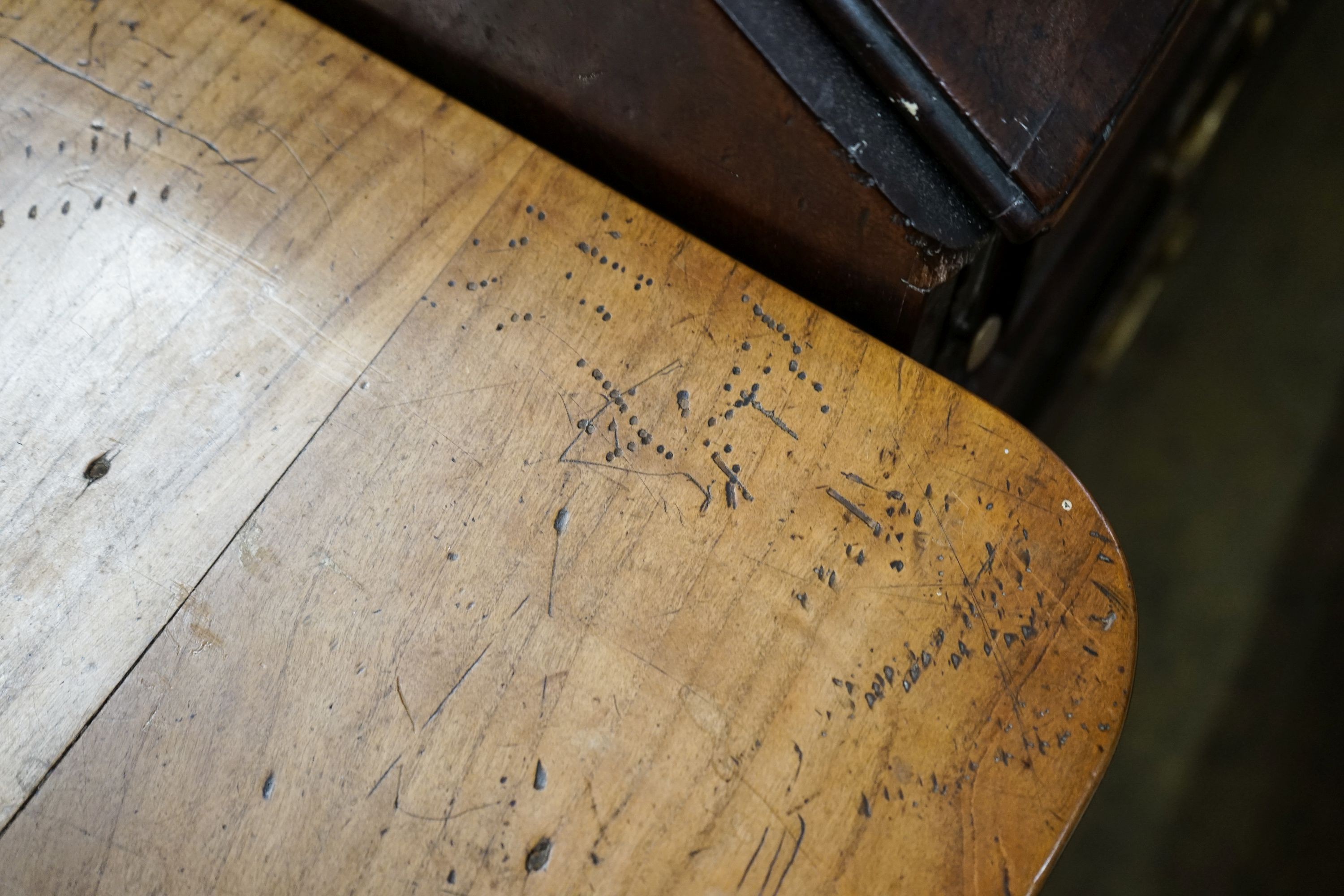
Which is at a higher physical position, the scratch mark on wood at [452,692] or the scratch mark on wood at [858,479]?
the scratch mark on wood at [858,479]

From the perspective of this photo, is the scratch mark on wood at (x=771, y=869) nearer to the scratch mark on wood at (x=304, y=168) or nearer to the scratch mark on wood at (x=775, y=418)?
the scratch mark on wood at (x=775, y=418)

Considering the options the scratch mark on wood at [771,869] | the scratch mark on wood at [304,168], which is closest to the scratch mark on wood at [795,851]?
the scratch mark on wood at [771,869]

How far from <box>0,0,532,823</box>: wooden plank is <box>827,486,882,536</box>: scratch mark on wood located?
35 cm

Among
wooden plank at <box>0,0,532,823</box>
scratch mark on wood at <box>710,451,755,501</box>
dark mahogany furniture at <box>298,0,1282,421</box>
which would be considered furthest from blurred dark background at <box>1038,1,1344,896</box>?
wooden plank at <box>0,0,532,823</box>

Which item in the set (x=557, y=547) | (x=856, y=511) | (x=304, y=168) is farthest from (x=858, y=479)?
(x=304, y=168)

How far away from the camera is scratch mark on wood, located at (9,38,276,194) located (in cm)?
76

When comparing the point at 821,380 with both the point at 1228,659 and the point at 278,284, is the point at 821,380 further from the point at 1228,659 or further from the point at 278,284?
the point at 1228,659

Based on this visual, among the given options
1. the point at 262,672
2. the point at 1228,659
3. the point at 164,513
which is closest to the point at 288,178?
the point at 164,513

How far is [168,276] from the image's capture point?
718 mm

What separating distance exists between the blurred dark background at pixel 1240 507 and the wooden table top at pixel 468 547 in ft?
3.82

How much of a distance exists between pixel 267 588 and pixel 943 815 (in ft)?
1.52

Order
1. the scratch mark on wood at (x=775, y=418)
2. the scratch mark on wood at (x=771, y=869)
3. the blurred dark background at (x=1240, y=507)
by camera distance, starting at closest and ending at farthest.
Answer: the scratch mark on wood at (x=771, y=869) < the scratch mark on wood at (x=775, y=418) < the blurred dark background at (x=1240, y=507)

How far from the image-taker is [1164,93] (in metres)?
1.19

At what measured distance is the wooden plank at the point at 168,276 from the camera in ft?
2.08
